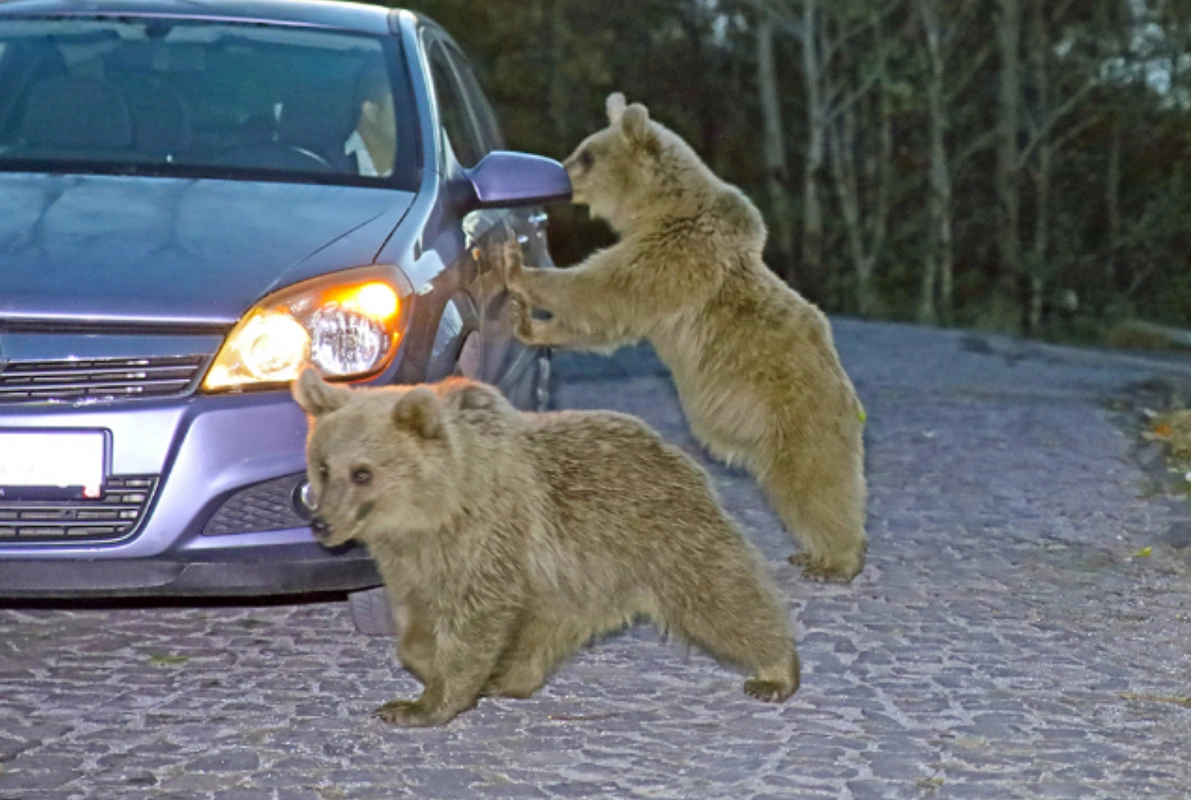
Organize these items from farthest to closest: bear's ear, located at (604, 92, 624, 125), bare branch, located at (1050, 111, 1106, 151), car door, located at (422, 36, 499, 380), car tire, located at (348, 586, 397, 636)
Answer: bare branch, located at (1050, 111, 1106, 151) < bear's ear, located at (604, 92, 624, 125) < car door, located at (422, 36, 499, 380) < car tire, located at (348, 586, 397, 636)

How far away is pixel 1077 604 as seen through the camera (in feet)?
23.1

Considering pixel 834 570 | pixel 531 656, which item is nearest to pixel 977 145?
pixel 834 570

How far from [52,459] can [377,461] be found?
0.97 meters

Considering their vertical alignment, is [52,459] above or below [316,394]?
below

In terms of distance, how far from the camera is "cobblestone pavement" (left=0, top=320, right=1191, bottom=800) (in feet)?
16.3

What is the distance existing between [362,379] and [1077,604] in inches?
107

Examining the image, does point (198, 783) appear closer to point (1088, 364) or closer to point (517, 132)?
point (1088, 364)

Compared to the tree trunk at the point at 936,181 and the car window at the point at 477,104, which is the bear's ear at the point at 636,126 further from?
the tree trunk at the point at 936,181

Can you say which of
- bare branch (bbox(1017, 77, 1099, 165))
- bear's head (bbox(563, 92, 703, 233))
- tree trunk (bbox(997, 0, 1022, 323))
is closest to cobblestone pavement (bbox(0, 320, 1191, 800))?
bear's head (bbox(563, 92, 703, 233))

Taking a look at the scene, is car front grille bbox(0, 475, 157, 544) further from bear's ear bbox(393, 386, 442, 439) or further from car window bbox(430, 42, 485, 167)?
car window bbox(430, 42, 485, 167)

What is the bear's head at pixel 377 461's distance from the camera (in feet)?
16.8

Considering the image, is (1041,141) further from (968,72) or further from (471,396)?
(471,396)

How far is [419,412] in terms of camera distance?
5.14 meters

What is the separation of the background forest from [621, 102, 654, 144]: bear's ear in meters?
24.5
